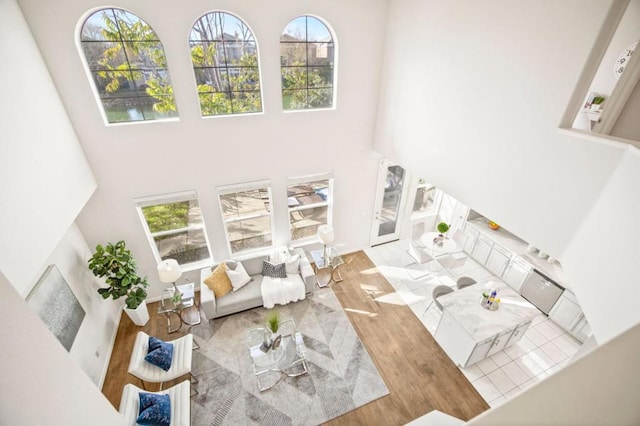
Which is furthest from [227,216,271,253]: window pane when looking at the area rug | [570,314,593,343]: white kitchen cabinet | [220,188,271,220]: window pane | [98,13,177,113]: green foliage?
[570,314,593,343]: white kitchen cabinet

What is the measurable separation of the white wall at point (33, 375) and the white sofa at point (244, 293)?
364cm

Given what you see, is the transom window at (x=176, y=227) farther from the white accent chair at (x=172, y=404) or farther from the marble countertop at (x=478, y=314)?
the marble countertop at (x=478, y=314)

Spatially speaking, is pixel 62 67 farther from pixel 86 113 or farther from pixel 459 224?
pixel 459 224

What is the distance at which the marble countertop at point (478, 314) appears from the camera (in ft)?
14.1

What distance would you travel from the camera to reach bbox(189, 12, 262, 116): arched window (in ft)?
14.0

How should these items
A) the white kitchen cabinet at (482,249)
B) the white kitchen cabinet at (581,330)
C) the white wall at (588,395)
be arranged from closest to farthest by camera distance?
the white wall at (588,395)
the white kitchen cabinet at (581,330)
the white kitchen cabinet at (482,249)

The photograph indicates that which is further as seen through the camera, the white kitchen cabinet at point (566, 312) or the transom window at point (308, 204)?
the transom window at point (308, 204)

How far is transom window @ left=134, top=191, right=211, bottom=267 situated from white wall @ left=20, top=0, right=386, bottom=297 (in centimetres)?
14

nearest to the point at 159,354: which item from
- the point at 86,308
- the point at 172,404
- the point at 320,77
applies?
the point at 172,404

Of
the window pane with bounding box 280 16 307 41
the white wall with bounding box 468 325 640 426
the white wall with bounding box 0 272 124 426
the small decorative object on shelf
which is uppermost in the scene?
the window pane with bounding box 280 16 307 41

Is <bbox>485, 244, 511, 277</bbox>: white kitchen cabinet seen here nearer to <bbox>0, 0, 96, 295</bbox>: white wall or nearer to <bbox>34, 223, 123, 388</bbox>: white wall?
<bbox>0, 0, 96, 295</bbox>: white wall

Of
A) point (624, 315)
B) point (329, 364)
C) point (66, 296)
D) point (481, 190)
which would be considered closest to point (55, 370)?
point (624, 315)

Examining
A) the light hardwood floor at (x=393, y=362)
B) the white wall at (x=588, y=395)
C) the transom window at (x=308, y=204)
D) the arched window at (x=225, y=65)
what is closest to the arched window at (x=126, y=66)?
the arched window at (x=225, y=65)

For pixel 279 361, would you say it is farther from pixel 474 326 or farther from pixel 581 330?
pixel 581 330
